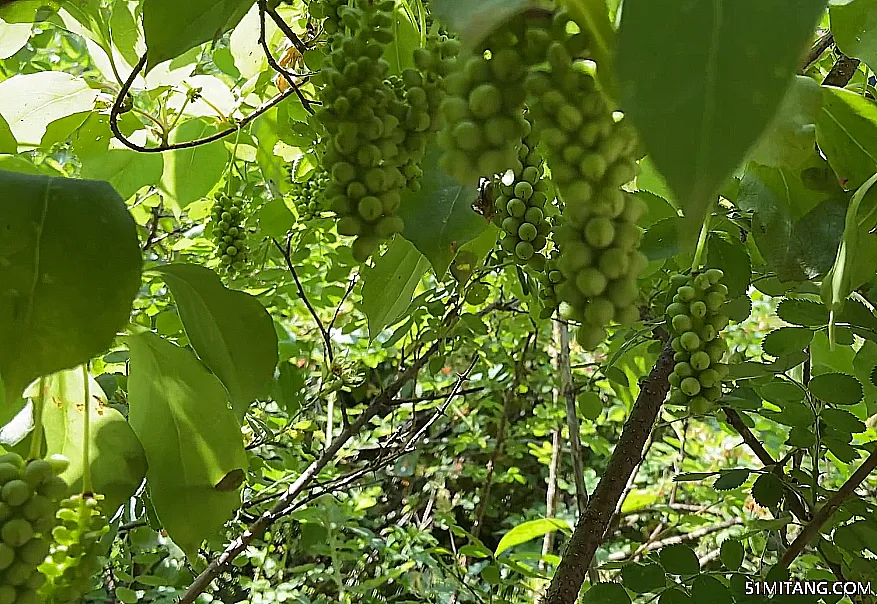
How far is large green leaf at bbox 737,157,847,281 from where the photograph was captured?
1.46 ft

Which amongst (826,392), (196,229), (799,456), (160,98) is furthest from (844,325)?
(196,229)

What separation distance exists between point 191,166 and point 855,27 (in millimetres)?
668

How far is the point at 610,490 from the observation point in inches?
26.6

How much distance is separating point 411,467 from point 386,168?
1.97 metres

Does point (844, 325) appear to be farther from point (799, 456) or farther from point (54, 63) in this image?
point (54, 63)

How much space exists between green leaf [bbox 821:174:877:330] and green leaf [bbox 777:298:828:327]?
230mm

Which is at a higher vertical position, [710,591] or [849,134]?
[849,134]

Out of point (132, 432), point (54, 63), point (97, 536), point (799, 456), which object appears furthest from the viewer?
point (54, 63)

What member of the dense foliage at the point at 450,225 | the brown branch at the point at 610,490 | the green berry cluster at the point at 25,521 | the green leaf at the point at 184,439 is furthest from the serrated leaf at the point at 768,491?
the green berry cluster at the point at 25,521

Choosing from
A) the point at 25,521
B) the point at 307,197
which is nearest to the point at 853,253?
the point at 25,521

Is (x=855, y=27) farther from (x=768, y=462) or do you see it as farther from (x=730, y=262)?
(x=768, y=462)

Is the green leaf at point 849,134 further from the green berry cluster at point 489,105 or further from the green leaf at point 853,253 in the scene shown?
the green berry cluster at point 489,105

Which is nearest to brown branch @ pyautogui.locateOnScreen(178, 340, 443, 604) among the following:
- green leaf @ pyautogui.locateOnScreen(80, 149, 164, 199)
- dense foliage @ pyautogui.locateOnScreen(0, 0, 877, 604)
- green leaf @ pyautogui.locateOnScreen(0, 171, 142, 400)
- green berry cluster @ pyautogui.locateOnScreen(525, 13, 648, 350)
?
dense foliage @ pyautogui.locateOnScreen(0, 0, 877, 604)

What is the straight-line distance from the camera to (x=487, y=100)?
0.24 metres
